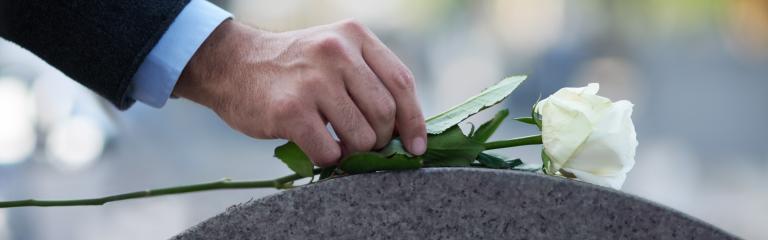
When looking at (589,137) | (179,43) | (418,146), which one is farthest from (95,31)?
(589,137)

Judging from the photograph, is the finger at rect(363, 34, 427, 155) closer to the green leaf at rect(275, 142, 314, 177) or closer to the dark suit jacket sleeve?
the green leaf at rect(275, 142, 314, 177)

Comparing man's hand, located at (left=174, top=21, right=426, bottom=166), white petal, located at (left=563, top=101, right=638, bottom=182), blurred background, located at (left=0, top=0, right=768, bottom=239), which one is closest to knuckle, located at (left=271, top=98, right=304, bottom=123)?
man's hand, located at (left=174, top=21, right=426, bottom=166)

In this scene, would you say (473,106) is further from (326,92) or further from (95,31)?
(95,31)

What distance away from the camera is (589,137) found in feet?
2.69

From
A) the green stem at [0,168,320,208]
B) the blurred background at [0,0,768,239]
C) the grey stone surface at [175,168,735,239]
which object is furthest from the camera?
the blurred background at [0,0,768,239]

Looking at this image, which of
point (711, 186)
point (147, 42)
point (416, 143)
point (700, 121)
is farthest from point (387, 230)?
point (700, 121)

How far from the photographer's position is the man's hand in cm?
85

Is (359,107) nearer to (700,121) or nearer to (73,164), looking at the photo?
(73,164)

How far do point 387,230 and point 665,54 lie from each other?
18.8ft

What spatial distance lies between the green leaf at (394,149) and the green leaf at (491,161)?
7 centimetres

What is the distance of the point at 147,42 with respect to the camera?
0.91m

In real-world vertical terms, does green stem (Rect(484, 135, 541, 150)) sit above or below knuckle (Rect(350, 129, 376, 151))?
below

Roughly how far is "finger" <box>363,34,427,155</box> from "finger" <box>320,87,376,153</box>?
0.03m

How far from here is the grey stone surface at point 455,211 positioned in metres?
0.79
